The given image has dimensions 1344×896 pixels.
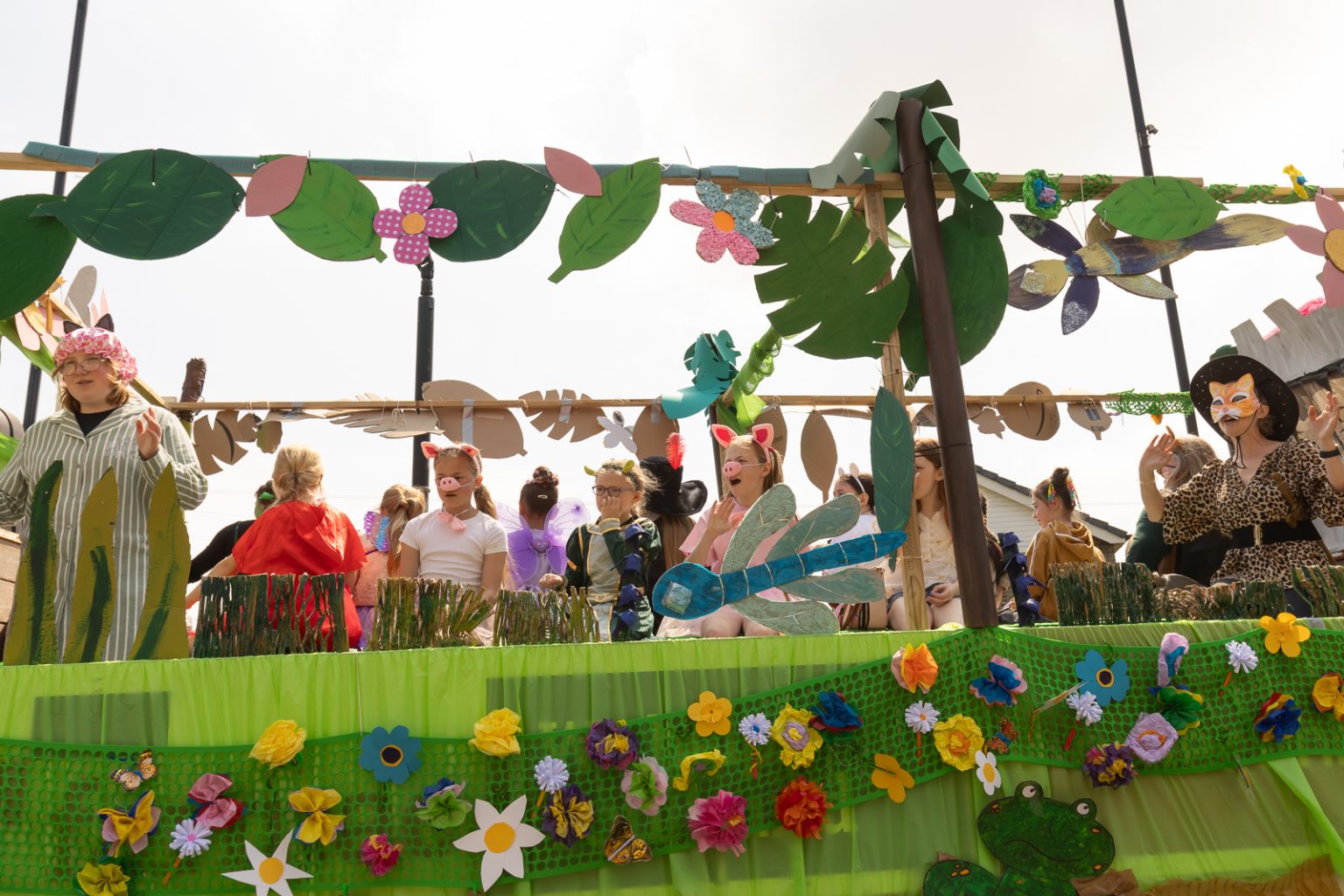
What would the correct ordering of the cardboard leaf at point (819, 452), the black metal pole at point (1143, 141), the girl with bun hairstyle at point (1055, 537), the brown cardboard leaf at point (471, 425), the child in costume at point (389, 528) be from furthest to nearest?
the black metal pole at point (1143, 141), the cardboard leaf at point (819, 452), the brown cardboard leaf at point (471, 425), the child in costume at point (389, 528), the girl with bun hairstyle at point (1055, 537)

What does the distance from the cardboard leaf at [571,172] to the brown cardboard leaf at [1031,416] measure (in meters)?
4.33

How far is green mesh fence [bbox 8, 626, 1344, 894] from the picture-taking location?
2.22 metres

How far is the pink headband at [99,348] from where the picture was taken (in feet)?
10.2

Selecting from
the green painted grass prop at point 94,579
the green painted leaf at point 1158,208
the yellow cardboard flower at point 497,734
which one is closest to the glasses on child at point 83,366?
the green painted grass prop at point 94,579

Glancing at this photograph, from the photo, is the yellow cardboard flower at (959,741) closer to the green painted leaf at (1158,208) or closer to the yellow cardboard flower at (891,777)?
the yellow cardboard flower at (891,777)

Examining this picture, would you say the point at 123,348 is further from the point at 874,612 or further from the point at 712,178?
the point at 874,612

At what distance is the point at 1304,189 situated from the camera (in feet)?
12.4

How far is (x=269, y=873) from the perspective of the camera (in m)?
2.21

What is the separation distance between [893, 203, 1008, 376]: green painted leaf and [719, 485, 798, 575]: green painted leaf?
2.45 feet

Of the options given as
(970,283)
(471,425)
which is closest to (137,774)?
(970,283)

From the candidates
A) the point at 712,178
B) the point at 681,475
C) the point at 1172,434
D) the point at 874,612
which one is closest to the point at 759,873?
the point at 874,612

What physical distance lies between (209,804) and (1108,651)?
7.13 ft

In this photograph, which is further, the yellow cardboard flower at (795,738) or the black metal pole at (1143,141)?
the black metal pole at (1143,141)

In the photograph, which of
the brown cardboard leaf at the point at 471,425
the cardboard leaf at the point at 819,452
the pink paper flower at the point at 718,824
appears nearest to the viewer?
the pink paper flower at the point at 718,824
